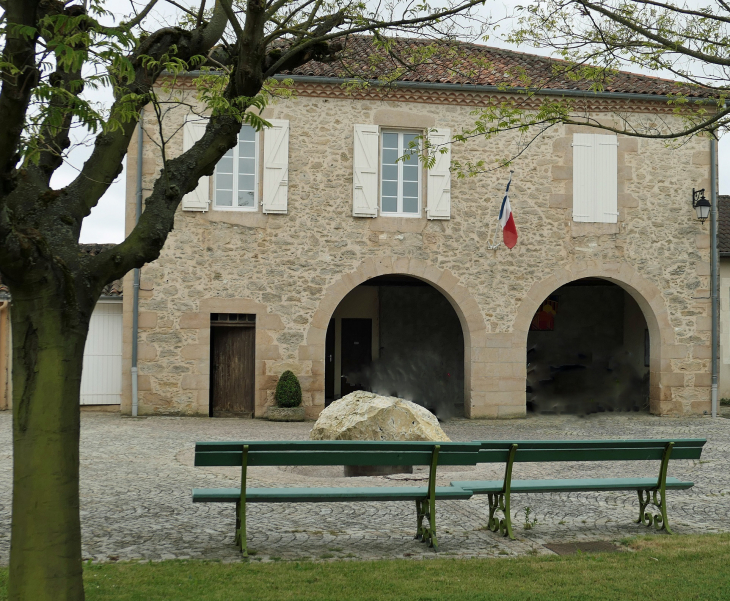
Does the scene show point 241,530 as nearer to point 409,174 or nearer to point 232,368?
point 232,368

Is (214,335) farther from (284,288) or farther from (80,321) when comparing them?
(80,321)

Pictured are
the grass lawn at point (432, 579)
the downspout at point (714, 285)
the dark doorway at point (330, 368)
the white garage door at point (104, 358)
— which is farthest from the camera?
the dark doorway at point (330, 368)

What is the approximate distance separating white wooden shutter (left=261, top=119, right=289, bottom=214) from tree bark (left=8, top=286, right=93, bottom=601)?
996 centimetres

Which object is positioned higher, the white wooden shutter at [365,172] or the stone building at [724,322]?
the white wooden shutter at [365,172]

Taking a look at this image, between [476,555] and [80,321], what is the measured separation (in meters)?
2.74

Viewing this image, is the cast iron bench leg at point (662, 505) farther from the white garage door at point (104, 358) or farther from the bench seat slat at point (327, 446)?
the white garage door at point (104, 358)

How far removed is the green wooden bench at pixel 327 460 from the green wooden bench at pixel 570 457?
23cm

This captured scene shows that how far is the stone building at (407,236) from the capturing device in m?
13.3

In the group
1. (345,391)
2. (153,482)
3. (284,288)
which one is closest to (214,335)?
(284,288)

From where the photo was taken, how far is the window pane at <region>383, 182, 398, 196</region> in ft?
45.7

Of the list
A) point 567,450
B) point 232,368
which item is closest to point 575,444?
point 567,450

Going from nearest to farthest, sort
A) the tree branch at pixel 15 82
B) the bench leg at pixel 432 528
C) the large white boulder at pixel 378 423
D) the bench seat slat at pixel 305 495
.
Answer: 1. the tree branch at pixel 15 82
2. the bench seat slat at pixel 305 495
3. the bench leg at pixel 432 528
4. the large white boulder at pixel 378 423

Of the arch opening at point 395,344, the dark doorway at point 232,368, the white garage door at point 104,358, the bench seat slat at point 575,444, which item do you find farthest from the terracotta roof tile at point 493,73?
the bench seat slat at point 575,444

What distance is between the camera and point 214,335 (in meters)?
13.8
